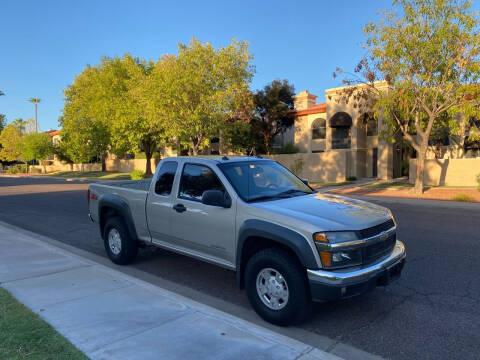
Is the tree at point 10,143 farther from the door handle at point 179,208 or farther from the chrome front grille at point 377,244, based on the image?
the chrome front grille at point 377,244

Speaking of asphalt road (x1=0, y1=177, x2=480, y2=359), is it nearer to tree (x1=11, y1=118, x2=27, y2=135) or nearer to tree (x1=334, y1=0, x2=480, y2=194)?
tree (x1=334, y1=0, x2=480, y2=194)

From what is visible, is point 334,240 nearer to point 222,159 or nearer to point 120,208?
point 222,159

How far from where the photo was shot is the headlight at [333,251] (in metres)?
3.79

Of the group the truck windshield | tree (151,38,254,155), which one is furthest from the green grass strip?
tree (151,38,254,155)

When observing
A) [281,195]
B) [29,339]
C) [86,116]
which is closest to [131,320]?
[29,339]

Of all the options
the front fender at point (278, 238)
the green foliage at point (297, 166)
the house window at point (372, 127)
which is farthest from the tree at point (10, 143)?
the front fender at point (278, 238)

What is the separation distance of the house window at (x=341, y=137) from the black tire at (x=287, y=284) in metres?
28.8

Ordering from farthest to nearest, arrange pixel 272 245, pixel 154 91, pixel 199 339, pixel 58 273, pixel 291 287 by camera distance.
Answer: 1. pixel 154 91
2. pixel 58 273
3. pixel 272 245
4. pixel 291 287
5. pixel 199 339

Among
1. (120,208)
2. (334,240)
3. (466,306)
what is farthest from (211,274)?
(466,306)

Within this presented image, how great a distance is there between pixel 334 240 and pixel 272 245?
31.0 inches

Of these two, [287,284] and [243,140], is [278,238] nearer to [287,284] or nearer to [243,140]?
[287,284]

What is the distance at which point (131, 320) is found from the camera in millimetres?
4109

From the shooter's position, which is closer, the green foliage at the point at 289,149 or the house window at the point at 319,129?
the house window at the point at 319,129

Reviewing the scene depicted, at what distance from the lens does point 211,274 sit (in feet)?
20.2
